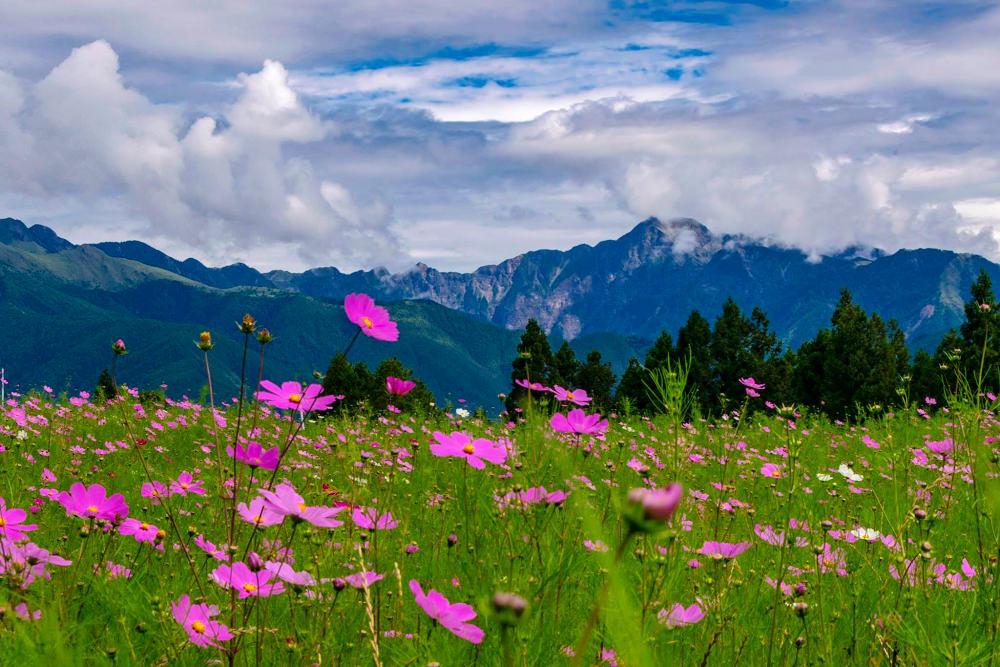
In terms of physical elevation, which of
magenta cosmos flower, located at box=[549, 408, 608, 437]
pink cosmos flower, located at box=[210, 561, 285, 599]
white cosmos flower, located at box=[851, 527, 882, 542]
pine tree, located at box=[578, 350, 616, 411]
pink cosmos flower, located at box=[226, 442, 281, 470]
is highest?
pink cosmos flower, located at box=[226, 442, 281, 470]

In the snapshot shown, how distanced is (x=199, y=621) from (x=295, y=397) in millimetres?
551

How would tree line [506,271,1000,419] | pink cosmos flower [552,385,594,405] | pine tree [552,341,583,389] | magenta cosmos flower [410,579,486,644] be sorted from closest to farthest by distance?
magenta cosmos flower [410,579,486,644] < pink cosmos flower [552,385,594,405] < tree line [506,271,1000,419] < pine tree [552,341,583,389]

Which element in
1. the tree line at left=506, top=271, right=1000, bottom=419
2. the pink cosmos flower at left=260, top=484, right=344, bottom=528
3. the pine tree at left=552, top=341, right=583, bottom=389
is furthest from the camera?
the pine tree at left=552, top=341, right=583, bottom=389

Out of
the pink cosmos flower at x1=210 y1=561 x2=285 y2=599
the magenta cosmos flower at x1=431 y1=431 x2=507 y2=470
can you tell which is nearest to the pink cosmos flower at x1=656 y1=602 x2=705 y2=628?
the magenta cosmos flower at x1=431 y1=431 x2=507 y2=470

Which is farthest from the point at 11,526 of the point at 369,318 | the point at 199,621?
the point at 369,318

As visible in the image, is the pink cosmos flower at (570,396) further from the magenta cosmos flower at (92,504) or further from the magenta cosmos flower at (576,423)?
the magenta cosmos flower at (92,504)

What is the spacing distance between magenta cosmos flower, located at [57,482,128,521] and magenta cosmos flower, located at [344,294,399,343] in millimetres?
687

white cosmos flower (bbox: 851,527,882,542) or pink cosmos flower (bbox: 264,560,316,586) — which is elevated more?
pink cosmos flower (bbox: 264,560,316,586)

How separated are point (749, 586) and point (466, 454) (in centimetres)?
137

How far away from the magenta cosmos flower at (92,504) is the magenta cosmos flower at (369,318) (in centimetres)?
69

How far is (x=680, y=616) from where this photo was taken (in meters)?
1.81

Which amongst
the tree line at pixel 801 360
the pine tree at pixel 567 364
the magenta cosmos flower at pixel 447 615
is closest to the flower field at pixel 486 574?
the magenta cosmos flower at pixel 447 615

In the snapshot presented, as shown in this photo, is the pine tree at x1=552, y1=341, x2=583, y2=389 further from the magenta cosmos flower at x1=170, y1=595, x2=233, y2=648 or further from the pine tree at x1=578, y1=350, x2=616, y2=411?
the magenta cosmos flower at x1=170, y1=595, x2=233, y2=648

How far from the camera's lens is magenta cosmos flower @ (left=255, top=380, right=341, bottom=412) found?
1715 millimetres
